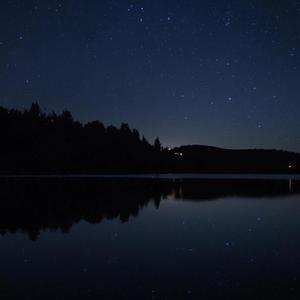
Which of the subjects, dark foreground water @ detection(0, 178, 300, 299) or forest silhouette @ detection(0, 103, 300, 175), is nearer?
dark foreground water @ detection(0, 178, 300, 299)

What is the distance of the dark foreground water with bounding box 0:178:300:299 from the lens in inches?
541

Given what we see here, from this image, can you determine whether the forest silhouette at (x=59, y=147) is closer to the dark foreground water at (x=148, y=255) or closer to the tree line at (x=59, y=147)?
the tree line at (x=59, y=147)

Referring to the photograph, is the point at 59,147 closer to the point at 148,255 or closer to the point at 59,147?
the point at 59,147

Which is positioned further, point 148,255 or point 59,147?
point 59,147

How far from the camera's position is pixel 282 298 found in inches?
Result: 498

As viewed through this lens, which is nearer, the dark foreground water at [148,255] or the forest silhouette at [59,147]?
the dark foreground water at [148,255]

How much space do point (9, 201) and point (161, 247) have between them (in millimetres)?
25517

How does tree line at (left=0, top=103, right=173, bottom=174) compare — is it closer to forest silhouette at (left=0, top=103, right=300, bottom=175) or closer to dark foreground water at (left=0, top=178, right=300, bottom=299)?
forest silhouette at (left=0, top=103, right=300, bottom=175)

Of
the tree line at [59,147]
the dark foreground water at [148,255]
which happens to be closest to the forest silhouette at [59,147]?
the tree line at [59,147]

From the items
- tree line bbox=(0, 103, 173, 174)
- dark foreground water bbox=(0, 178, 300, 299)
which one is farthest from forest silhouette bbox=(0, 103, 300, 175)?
dark foreground water bbox=(0, 178, 300, 299)

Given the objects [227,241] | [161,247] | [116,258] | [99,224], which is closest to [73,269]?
[116,258]

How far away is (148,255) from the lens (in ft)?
62.6

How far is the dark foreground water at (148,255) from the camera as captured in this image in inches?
541

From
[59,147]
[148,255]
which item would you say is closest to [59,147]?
[59,147]
